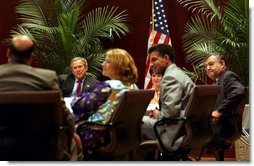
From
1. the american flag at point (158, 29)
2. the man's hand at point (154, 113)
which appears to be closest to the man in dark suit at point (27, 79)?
the man's hand at point (154, 113)

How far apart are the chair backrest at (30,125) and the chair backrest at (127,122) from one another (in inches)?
23.0

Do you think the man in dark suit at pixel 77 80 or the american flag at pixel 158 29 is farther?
the american flag at pixel 158 29

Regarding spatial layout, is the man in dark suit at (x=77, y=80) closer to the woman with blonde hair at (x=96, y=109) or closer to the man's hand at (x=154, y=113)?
the man's hand at (x=154, y=113)

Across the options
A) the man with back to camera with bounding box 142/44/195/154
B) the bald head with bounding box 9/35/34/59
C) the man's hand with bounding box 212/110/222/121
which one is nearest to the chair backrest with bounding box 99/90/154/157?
the man with back to camera with bounding box 142/44/195/154

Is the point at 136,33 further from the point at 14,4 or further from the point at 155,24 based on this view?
the point at 14,4

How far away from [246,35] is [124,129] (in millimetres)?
2046

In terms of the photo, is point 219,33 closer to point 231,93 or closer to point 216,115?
point 231,93

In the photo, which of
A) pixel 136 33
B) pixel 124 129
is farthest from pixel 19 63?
pixel 136 33

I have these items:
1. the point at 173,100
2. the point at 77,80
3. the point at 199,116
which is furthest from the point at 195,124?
the point at 77,80

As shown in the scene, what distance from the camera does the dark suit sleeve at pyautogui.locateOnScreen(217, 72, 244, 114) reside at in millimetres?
4918

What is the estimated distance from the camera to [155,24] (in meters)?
7.00

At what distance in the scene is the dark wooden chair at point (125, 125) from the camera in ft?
12.8

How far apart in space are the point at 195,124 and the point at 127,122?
0.65 m

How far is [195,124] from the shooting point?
439 centimetres
